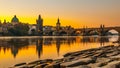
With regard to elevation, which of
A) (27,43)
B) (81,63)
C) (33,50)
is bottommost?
(27,43)

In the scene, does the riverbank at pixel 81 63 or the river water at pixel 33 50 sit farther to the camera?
the river water at pixel 33 50

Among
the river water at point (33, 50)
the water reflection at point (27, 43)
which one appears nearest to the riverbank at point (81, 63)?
the river water at point (33, 50)

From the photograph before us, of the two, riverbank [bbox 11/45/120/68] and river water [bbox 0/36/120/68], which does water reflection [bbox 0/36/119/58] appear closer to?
river water [bbox 0/36/120/68]

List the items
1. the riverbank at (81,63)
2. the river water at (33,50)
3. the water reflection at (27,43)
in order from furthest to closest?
the water reflection at (27,43) → the river water at (33,50) → the riverbank at (81,63)

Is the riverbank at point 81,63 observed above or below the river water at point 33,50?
above

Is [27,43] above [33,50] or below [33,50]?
below

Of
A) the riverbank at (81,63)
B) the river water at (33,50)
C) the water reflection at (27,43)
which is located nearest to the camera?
the riverbank at (81,63)

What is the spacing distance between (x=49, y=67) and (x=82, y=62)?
8.01 ft

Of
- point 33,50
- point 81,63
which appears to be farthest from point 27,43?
point 81,63

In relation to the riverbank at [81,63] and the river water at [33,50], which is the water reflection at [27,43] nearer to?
the river water at [33,50]

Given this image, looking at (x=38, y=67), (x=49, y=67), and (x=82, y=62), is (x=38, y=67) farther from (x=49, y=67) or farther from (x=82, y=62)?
(x=82, y=62)

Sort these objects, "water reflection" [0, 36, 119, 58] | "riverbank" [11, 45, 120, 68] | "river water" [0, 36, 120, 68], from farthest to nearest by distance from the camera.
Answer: "water reflection" [0, 36, 119, 58] < "river water" [0, 36, 120, 68] < "riverbank" [11, 45, 120, 68]

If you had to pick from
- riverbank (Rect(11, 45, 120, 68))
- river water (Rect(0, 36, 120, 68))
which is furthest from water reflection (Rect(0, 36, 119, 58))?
riverbank (Rect(11, 45, 120, 68))

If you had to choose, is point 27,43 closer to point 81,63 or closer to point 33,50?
point 33,50
